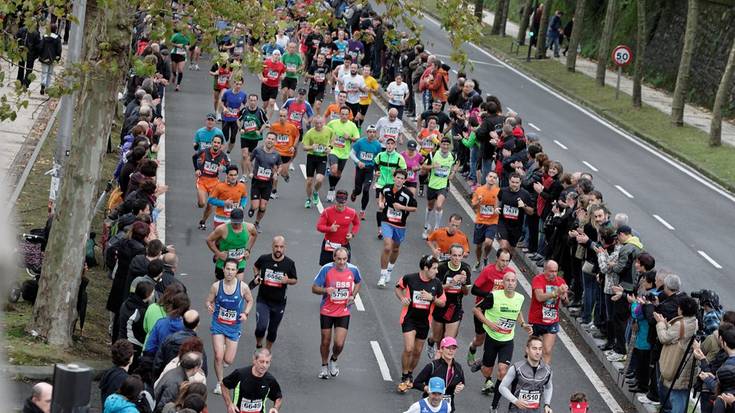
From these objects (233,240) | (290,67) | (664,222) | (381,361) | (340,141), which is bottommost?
(381,361)

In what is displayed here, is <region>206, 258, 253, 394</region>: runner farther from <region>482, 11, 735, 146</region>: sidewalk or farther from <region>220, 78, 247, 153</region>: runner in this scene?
<region>482, 11, 735, 146</region>: sidewalk

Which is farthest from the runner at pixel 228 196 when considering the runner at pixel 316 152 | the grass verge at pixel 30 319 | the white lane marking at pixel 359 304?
the runner at pixel 316 152

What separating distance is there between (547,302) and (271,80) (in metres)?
13.9

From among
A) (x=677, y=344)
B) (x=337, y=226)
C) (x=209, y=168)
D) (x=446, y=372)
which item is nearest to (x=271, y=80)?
(x=209, y=168)

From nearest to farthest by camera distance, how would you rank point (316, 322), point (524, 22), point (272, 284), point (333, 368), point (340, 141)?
1. point (272, 284)
2. point (333, 368)
3. point (316, 322)
4. point (340, 141)
5. point (524, 22)

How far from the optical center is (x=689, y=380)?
16.2 metres

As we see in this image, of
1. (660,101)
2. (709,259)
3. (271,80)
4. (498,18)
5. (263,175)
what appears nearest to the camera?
(263,175)

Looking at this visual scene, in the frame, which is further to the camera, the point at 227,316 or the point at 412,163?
the point at 412,163

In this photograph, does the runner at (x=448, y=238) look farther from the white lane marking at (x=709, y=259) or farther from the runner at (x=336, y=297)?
the white lane marking at (x=709, y=259)

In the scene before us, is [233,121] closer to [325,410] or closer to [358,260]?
[358,260]

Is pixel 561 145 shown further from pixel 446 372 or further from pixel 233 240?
pixel 446 372

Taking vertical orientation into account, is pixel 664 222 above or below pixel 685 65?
below

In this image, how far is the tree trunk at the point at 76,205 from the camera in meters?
17.0

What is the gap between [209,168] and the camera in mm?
22812
